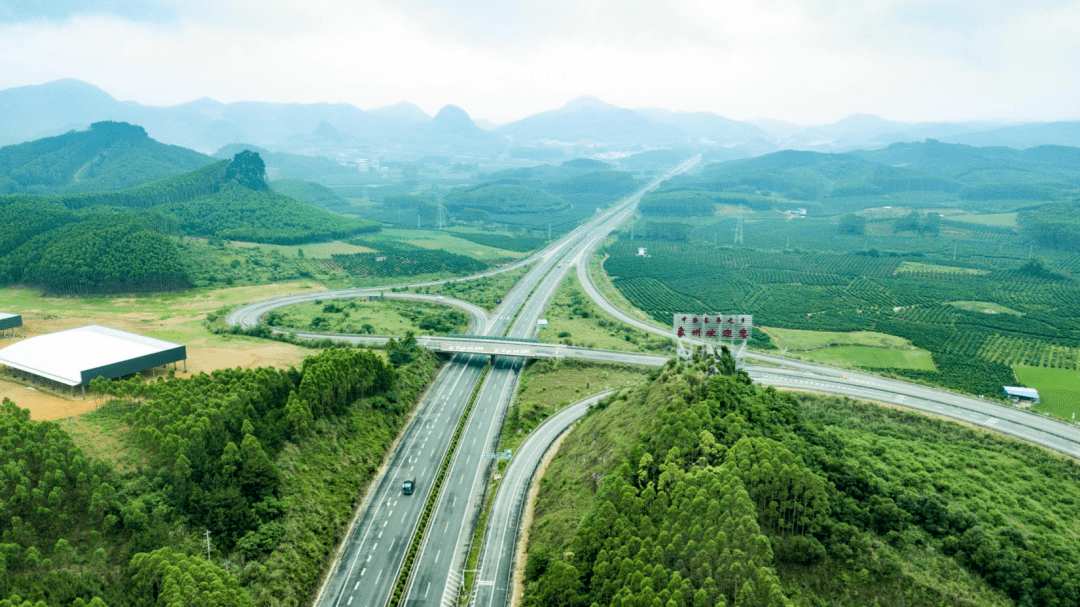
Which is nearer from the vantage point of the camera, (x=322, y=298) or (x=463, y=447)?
(x=463, y=447)

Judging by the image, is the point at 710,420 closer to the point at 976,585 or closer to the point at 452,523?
the point at 976,585

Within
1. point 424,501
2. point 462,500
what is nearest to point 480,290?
point 462,500

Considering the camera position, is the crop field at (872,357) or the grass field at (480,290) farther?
the grass field at (480,290)

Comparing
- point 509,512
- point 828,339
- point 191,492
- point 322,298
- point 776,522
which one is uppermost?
point 322,298

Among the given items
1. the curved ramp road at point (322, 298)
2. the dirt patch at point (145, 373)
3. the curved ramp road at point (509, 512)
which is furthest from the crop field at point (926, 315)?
the dirt patch at point (145, 373)

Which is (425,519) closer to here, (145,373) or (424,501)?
(424,501)

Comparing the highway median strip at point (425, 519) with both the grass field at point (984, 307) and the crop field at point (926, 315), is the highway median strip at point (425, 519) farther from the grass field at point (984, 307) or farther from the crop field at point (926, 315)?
the grass field at point (984, 307)

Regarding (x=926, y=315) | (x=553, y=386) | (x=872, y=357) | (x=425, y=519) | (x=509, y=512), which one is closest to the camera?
(x=425, y=519)
